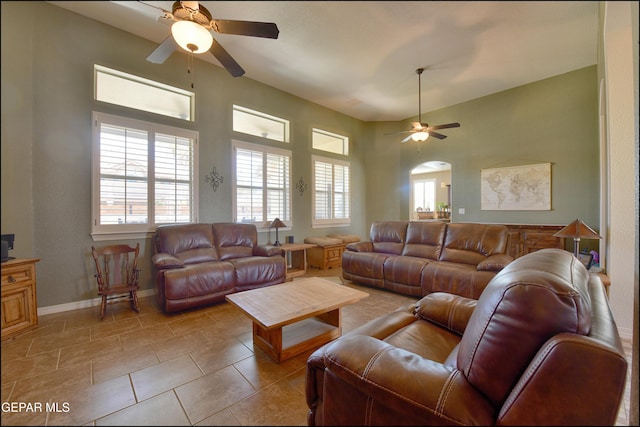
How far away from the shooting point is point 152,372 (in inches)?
67.8

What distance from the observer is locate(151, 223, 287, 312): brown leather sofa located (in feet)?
9.24

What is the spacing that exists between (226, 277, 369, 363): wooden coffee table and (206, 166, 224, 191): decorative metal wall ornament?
2.33 metres

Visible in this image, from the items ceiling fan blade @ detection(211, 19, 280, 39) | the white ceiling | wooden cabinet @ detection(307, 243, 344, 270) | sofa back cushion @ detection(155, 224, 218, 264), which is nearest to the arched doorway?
the white ceiling

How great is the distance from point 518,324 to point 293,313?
1.47 metres

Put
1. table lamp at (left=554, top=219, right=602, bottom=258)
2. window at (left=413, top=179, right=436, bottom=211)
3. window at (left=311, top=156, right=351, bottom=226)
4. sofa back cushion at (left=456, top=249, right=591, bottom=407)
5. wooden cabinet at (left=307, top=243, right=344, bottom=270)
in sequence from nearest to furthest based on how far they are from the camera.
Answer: sofa back cushion at (left=456, top=249, right=591, bottom=407), table lamp at (left=554, top=219, right=602, bottom=258), wooden cabinet at (left=307, top=243, right=344, bottom=270), window at (left=311, top=156, right=351, bottom=226), window at (left=413, top=179, right=436, bottom=211)

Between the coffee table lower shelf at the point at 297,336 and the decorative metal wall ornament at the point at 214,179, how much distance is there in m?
2.61

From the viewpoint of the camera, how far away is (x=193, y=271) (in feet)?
9.54

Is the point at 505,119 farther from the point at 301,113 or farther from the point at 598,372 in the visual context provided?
the point at 598,372

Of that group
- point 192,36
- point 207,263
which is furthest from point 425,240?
point 192,36

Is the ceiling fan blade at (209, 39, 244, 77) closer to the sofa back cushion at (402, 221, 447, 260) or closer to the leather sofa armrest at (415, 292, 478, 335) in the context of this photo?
the leather sofa armrest at (415, 292, 478, 335)

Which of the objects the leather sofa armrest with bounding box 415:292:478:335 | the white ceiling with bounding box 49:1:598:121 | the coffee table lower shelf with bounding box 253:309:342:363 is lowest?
the coffee table lower shelf with bounding box 253:309:342:363

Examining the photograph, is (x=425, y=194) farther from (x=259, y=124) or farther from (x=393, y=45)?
(x=393, y=45)

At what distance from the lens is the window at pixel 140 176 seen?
306cm

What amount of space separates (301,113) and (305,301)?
4.24 m
